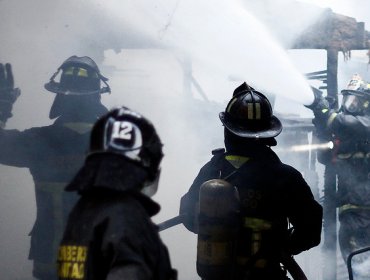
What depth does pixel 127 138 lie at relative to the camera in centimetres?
169

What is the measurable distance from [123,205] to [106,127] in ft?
0.97

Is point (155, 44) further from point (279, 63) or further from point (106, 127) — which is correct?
point (106, 127)

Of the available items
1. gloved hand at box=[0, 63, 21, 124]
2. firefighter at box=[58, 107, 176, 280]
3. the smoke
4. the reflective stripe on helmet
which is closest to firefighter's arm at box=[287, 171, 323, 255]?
firefighter at box=[58, 107, 176, 280]

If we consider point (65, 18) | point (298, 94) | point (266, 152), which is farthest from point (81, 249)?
point (65, 18)

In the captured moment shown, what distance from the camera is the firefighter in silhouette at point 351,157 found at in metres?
6.52

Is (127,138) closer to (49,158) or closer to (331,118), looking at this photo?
(49,158)

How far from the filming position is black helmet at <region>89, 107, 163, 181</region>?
1.69 meters

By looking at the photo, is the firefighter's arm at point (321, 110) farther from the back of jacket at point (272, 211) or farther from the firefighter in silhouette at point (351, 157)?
the back of jacket at point (272, 211)

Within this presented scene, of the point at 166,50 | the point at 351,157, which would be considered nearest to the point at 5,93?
the point at 166,50

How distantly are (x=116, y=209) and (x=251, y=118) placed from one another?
1.73m

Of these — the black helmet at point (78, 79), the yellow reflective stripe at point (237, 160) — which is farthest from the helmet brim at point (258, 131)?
the black helmet at point (78, 79)

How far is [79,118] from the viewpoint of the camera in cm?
447

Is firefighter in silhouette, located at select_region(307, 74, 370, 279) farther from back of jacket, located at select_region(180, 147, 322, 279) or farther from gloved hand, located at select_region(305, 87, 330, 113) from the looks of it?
back of jacket, located at select_region(180, 147, 322, 279)

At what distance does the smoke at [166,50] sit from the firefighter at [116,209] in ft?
16.6
